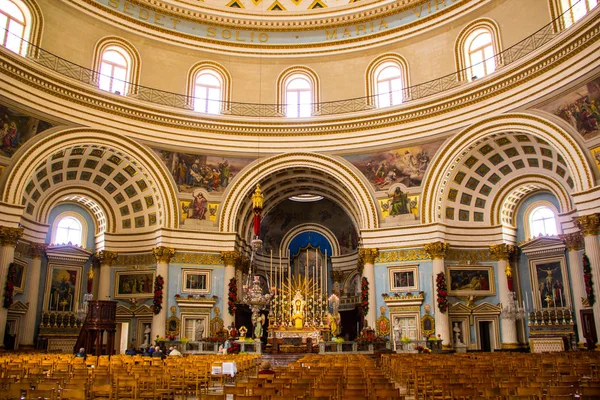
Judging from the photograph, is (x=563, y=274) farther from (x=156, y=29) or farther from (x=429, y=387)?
(x=156, y=29)

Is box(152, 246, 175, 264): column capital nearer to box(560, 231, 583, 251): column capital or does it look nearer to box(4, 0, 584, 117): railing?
box(4, 0, 584, 117): railing

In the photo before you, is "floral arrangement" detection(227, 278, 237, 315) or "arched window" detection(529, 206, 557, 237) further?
"floral arrangement" detection(227, 278, 237, 315)

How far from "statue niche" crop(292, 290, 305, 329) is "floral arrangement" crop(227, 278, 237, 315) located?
150 inches

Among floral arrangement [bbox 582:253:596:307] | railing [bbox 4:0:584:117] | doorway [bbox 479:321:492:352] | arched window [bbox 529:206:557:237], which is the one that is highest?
railing [bbox 4:0:584:117]

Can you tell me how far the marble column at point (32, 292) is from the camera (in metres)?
26.4

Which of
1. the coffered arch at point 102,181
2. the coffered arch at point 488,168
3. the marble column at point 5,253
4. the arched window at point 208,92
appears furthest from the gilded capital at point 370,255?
the marble column at point 5,253

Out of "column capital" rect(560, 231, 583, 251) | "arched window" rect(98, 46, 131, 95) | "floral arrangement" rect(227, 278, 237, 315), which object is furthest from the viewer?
"floral arrangement" rect(227, 278, 237, 315)

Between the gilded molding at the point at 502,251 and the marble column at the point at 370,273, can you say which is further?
the marble column at the point at 370,273

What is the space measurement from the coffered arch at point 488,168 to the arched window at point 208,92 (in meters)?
13.3

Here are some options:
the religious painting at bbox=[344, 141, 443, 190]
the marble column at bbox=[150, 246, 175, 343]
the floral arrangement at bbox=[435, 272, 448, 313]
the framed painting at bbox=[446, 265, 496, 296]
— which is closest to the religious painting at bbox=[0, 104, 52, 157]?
the marble column at bbox=[150, 246, 175, 343]

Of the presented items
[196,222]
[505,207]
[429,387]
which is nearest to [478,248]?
[505,207]

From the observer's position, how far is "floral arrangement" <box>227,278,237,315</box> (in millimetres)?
29500

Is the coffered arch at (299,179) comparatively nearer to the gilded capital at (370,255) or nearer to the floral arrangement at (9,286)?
the gilded capital at (370,255)

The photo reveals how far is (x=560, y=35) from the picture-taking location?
2308cm
